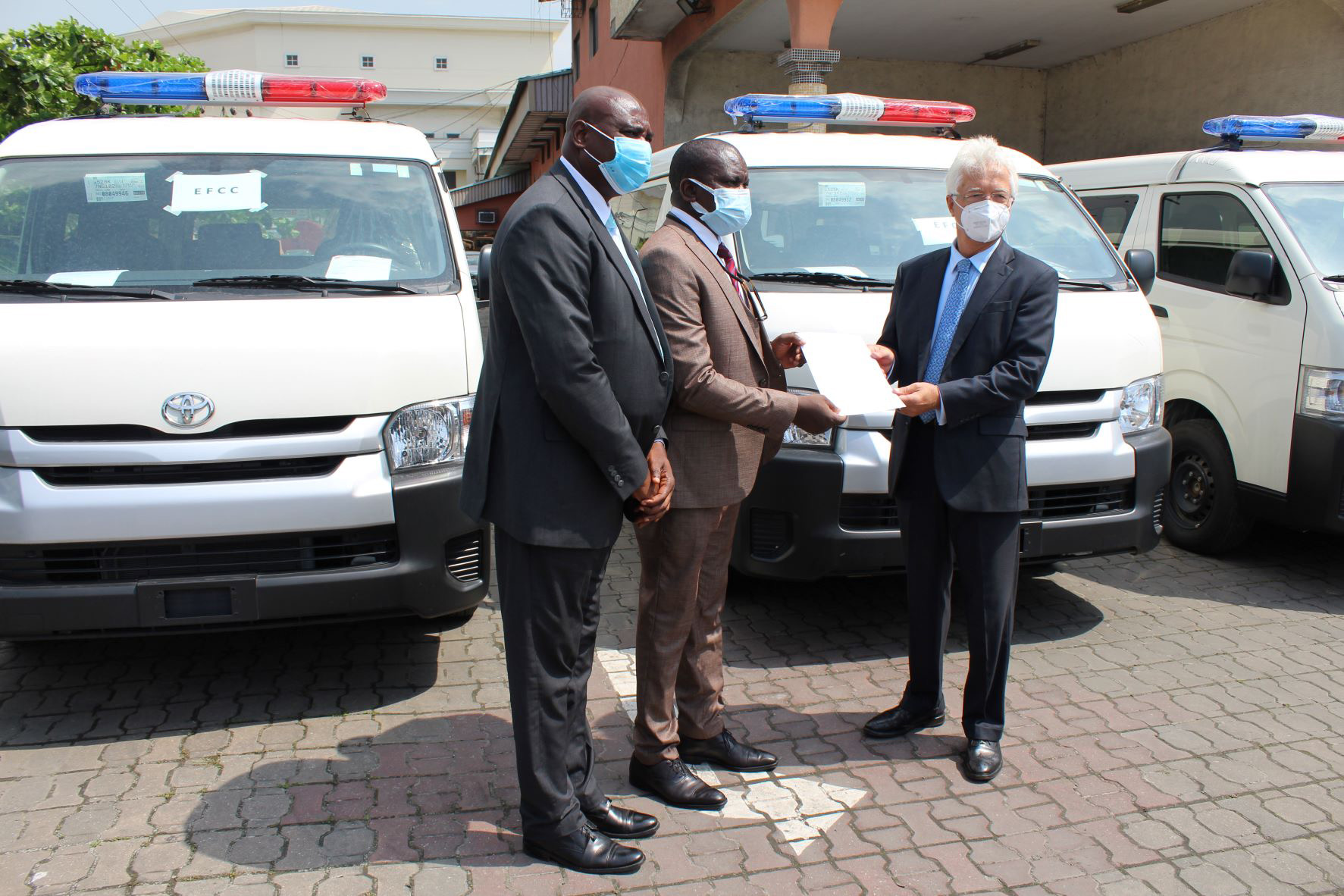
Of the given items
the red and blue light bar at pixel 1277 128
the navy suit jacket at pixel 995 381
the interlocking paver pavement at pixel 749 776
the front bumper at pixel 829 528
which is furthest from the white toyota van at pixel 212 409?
the red and blue light bar at pixel 1277 128

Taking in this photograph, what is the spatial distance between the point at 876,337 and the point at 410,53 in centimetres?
5721

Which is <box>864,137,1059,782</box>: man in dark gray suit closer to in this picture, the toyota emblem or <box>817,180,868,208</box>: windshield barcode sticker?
<box>817,180,868,208</box>: windshield barcode sticker

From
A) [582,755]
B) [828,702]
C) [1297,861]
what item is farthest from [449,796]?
[1297,861]

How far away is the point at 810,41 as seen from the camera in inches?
461

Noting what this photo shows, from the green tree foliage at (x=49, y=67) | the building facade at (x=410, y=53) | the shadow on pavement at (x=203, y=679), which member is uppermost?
the building facade at (x=410, y=53)

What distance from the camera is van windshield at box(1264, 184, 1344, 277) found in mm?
5609

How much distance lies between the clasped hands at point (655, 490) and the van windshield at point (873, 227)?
218 cm

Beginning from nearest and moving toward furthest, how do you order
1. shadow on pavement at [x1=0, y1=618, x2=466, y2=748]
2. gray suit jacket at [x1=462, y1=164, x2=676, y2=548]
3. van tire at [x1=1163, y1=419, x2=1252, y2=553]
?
1. gray suit jacket at [x1=462, y1=164, x2=676, y2=548]
2. shadow on pavement at [x1=0, y1=618, x2=466, y2=748]
3. van tire at [x1=1163, y1=419, x2=1252, y2=553]

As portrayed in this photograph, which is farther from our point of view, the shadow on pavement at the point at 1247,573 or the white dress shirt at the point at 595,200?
the shadow on pavement at the point at 1247,573

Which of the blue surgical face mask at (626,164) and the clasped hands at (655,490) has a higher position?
the blue surgical face mask at (626,164)

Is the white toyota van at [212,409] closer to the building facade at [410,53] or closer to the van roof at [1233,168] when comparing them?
the van roof at [1233,168]

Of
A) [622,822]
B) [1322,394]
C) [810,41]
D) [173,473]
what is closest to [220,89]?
[173,473]

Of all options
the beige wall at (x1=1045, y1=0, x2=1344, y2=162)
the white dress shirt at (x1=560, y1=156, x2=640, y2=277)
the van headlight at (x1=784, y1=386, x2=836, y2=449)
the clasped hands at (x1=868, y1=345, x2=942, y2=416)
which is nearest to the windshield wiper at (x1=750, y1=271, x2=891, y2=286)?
the van headlight at (x1=784, y1=386, x2=836, y2=449)

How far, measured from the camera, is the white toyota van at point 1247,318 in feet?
18.0
